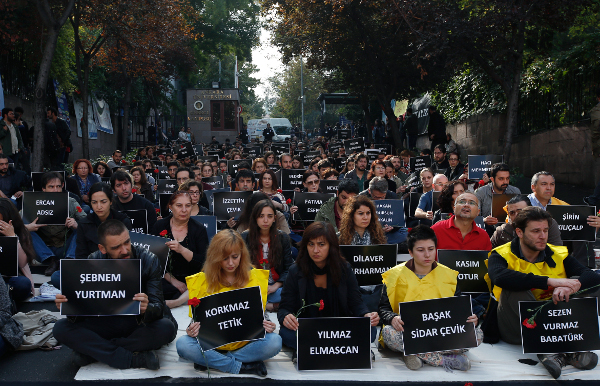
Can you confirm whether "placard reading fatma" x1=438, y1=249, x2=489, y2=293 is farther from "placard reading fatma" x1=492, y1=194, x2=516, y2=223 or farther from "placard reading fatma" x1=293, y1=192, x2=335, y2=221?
"placard reading fatma" x1=293, y1=192, x2=335, y2=221

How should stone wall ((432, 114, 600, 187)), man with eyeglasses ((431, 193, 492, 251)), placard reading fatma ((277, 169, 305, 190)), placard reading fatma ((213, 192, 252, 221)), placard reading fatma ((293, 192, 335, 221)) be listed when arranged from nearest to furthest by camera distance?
man with eyeglasses ((431, 193, 492, 251)) → placard reading fatma ((213, 192, 252, 221)) → placard reading fatma ((293, 192, 335, 221)) → placard reading fatma ((277, 169, 305, 190)) → stone wall ((432, 114, 600, 187))

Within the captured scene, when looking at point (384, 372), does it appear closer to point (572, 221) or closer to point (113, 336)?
point (113, 336)

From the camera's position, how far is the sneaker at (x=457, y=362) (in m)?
5.24

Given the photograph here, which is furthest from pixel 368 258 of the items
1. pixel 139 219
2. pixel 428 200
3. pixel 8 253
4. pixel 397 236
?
pixel 8 253

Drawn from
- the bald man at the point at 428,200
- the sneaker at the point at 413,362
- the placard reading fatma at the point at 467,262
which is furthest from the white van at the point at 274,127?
the sneaker at the point at 413,362

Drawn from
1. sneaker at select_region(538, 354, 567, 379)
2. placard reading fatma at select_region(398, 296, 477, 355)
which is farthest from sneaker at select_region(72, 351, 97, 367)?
sneaker at select_region(538, 354, 567, 379)

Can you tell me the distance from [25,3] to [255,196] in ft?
40.7

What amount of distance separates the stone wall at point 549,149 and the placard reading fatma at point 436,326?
30.8 ft

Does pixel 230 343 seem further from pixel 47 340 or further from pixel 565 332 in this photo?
pixel 565 332

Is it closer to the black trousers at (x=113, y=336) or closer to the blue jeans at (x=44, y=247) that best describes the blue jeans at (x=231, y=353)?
the black trousers at (x=113, y=336)

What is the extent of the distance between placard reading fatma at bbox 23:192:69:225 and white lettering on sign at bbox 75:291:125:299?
3.81m

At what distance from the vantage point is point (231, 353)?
530 cm

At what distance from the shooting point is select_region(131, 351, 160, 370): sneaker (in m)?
5.25

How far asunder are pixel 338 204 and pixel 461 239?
2.12 metres
